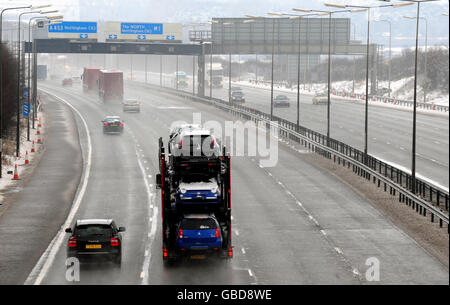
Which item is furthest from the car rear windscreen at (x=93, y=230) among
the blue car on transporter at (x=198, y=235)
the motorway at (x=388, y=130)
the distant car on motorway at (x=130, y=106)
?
the distant car on motorway at (x=130, y=106)

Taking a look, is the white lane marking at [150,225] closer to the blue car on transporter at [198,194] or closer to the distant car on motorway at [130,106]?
the blue car on transporter at [198,194]

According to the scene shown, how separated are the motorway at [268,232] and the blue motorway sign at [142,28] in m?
61.8

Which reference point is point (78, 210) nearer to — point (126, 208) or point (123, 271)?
point (126, 208)

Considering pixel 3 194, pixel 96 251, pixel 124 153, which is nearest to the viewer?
pixel 96 251

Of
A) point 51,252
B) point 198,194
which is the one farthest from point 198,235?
point 51,252

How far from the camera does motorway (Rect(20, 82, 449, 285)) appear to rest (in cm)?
2802

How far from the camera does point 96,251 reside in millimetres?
28484

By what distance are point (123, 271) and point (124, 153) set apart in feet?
115

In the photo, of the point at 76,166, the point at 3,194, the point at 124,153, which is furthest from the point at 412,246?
the point at 124,153

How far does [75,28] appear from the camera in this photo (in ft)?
Result: 403

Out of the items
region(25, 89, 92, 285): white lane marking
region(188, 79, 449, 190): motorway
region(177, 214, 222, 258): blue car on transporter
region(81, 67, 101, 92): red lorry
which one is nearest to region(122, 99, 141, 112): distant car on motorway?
region(188, 79, 449, 190): motorway

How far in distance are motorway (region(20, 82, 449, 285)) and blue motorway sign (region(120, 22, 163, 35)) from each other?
6184cm

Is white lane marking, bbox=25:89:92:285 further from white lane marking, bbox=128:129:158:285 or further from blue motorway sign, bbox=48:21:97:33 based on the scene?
blue motorway sign, bbox=48:21:97:33

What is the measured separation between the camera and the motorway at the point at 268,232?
28.0m
